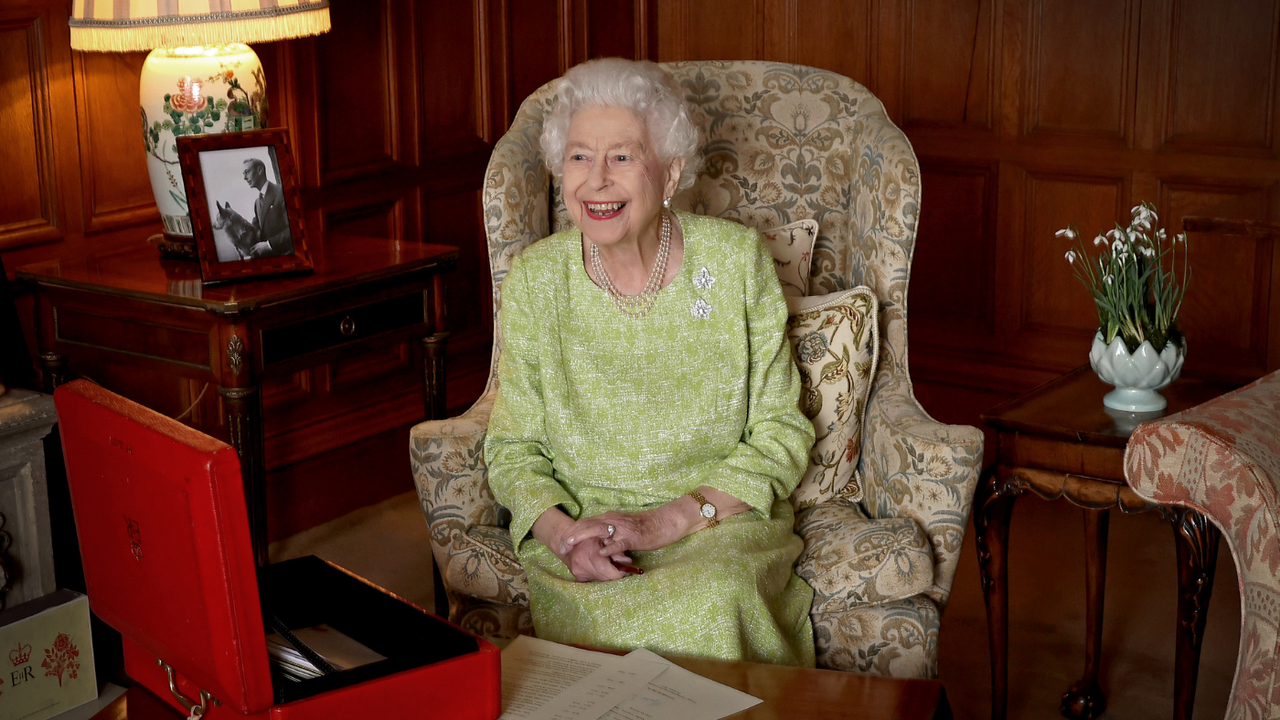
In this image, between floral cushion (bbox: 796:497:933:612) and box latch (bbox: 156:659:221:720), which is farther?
floral cushion (bbox: 796:497:933:612)

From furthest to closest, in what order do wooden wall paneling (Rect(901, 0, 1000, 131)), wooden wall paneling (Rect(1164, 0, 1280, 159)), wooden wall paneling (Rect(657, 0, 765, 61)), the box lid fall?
wooden wall paneling (Rect(657, 0, 765, 61))
wooden wall paneling (Rect(901, 0, 1000, 131))
wooden wall paneling (Rect(1164, 0, 1280, 159))
the box lid

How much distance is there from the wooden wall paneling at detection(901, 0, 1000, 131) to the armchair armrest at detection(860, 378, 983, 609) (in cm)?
195

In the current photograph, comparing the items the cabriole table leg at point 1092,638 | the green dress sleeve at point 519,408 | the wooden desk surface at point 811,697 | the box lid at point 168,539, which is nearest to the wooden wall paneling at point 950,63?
the cabriole table leg at point 1092,638

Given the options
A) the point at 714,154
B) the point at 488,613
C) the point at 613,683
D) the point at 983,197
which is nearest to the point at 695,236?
the point at 714,154

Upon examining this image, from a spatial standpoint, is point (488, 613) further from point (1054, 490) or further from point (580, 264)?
point (1054, 490)

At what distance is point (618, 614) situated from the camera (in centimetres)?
176

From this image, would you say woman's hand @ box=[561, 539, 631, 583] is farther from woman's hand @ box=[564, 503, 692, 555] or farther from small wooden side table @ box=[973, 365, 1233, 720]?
small wooden side table @ box=[973, 365, 1233, 720]

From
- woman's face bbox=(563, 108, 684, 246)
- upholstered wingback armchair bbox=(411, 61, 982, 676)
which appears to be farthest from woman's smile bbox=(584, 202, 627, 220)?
upholstered wingback armchair bbox=(411, 61, 982, 676)

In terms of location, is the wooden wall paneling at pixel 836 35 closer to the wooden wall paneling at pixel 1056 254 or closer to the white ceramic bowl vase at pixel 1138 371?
the wooden wall paneling at pixel 1056 254

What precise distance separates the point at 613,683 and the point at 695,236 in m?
0.84

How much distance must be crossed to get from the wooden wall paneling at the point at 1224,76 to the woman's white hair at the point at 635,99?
6.61 ft

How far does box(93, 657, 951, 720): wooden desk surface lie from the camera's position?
53.0 inches

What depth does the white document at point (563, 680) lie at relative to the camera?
1.36 metres

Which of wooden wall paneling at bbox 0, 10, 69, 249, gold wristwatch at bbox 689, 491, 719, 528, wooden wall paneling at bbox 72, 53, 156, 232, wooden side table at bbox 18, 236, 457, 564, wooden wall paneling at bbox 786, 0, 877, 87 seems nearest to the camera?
gold wristwatch at bbox 689, 491, 719, 528
